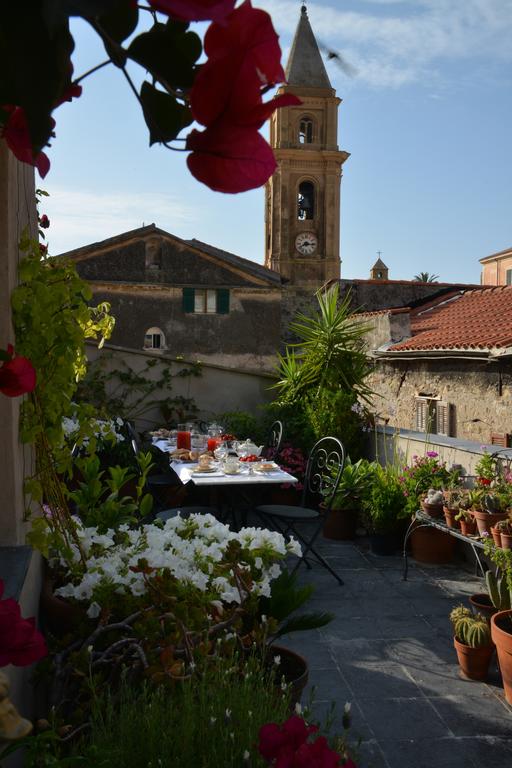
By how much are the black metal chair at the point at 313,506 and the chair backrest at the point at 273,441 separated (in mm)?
422

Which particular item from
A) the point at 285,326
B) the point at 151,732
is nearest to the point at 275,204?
the point at 285,326

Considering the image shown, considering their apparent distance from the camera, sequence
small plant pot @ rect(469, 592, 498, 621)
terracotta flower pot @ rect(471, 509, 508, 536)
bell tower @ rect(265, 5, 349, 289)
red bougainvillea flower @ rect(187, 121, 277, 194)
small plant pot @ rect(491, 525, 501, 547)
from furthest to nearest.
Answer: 1. bell tower @ rect(265, 5, 349, 289)
2. terracotta flower pot @ rect(471, 509, 508, 536)
3. small plant pot @ rect(491, 525, 501, 547)
4. small plant pot @ rect(469, 592, 498, 621)
5. red bougainvillea flower @ rect(187, 121, 277, 194)

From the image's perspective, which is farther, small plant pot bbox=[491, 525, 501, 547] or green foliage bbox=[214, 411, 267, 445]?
green foliage bbox=[214, 411, 267, 445]

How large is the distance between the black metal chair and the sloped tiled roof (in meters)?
2.96

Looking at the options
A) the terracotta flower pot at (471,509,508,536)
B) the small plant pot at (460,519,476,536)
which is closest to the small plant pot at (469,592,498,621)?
the terracotta flower pot at (471,509,508,536)

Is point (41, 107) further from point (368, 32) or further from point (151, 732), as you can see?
point (151, 732)

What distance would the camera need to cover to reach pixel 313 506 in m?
7.24

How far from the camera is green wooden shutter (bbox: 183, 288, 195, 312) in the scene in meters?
21.5

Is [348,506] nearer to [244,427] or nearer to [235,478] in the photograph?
[235,478]

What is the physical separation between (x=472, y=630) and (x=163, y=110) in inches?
138

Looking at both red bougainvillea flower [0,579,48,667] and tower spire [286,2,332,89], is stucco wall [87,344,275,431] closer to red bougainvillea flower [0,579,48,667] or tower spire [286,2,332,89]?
red bougainvillea flower [0,579,48,667]

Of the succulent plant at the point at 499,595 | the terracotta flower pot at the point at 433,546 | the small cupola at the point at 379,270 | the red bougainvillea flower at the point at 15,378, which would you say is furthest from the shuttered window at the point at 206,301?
the small cupola at the point at 379,270

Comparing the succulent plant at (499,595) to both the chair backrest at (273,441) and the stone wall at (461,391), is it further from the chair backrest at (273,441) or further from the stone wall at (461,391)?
the stone wall at (461,391)

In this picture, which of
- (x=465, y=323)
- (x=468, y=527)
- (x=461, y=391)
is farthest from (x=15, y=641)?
(x=465, y=323)
